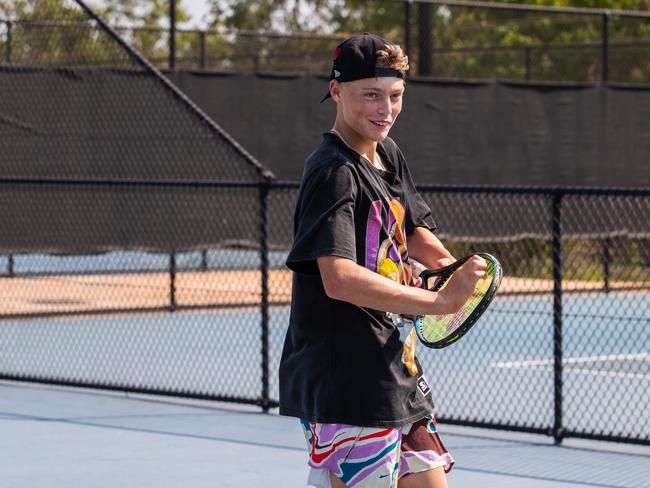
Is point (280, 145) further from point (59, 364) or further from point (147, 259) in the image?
point (59, 364)

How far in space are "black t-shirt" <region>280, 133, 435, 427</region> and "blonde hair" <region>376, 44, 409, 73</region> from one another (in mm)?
232

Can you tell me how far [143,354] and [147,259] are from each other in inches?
132

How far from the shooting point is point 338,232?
10.6ft

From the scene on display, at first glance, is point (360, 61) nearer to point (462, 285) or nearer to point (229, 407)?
point (462, 285)

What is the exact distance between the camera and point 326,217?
3.23 metres

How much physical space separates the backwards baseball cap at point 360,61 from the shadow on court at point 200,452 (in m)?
3.27

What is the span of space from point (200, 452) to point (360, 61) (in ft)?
13.5

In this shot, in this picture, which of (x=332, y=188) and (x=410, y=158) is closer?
(x=332, y=188)

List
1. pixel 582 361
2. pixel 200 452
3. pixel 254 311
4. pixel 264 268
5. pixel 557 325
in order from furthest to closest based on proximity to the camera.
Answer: pixel 254 311
pixel 582 361
pixel 264 268
pixel 557 325
pixel 200 452

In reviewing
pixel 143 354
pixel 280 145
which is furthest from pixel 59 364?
pixel 280 145

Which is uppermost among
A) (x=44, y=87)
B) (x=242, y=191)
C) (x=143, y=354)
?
(x=44, y=87)

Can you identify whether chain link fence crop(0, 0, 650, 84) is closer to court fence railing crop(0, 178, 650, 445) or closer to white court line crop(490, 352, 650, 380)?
court fence railing crop(0, 178, 650, 445)

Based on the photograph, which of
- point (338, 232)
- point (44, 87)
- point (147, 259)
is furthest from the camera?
point (147, 259)

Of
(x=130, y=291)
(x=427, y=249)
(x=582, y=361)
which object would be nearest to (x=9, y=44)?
(x=130, y=291)
